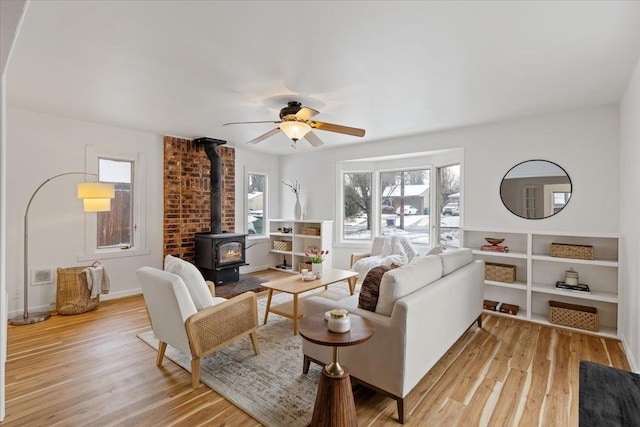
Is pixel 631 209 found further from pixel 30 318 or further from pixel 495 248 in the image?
pixel 30 318

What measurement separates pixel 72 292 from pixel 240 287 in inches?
84.6

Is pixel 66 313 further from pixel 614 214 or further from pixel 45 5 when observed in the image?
pixel 614 214

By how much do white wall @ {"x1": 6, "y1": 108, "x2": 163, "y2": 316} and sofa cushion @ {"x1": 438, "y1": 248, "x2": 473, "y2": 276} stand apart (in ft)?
14.5

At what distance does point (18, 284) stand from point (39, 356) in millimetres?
1590

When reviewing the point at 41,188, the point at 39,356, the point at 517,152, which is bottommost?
the point at 39,356

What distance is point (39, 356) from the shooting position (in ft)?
9.46

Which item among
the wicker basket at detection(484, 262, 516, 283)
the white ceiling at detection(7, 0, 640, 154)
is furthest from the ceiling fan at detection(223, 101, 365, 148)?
the wicker basket at detection(484, 262, 516, 283)

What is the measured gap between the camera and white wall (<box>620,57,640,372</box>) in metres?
2.61

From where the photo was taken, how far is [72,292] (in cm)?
400

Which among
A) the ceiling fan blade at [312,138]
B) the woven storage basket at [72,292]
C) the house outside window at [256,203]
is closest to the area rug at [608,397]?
the ceiling fan blade at [312,138]

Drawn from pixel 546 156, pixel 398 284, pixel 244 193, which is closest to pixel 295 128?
pixel 398 284

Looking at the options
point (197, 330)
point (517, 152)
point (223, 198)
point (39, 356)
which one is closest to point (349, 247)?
point (223, 198)

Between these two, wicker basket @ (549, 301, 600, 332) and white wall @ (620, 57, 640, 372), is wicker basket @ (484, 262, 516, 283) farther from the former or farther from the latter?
white wall @ (620, 57, 640, 372)

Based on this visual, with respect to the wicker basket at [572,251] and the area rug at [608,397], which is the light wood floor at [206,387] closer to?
the wicker basket at [572,251]
